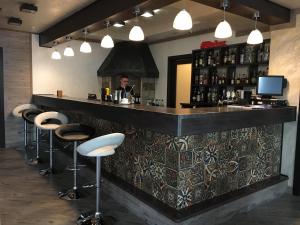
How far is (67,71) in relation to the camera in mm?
6223

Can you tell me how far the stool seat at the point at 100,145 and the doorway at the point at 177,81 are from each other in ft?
14.3

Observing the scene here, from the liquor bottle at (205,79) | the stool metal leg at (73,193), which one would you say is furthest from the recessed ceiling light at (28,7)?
the liquor bottle at (205,79)

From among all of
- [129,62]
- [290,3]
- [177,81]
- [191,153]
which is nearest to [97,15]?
[191,153]

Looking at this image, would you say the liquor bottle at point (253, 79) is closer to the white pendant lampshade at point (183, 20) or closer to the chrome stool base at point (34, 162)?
the white pendant lampshade at point (183, 20)

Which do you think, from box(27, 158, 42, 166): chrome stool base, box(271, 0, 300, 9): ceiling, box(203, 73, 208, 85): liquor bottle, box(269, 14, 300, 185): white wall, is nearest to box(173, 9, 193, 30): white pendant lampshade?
box(271, 0, 300, 9): ceiling

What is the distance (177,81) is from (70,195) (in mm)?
4304

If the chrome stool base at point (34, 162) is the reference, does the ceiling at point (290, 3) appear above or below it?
above

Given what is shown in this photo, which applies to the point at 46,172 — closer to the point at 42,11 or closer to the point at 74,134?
the point at 74,134

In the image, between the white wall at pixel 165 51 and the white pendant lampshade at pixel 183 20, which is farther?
the white wall at pixel 165 51

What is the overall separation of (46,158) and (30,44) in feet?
7.85

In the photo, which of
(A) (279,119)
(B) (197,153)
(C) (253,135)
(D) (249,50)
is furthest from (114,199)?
(D) (249,50)

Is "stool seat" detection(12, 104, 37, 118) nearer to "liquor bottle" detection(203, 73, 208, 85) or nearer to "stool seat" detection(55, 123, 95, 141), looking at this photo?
"stool seat" detection(55, 123, 95, 141)

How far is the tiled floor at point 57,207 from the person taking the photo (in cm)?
264

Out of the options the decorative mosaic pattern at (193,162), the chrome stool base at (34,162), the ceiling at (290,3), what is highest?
the ceiling at (290,3)
